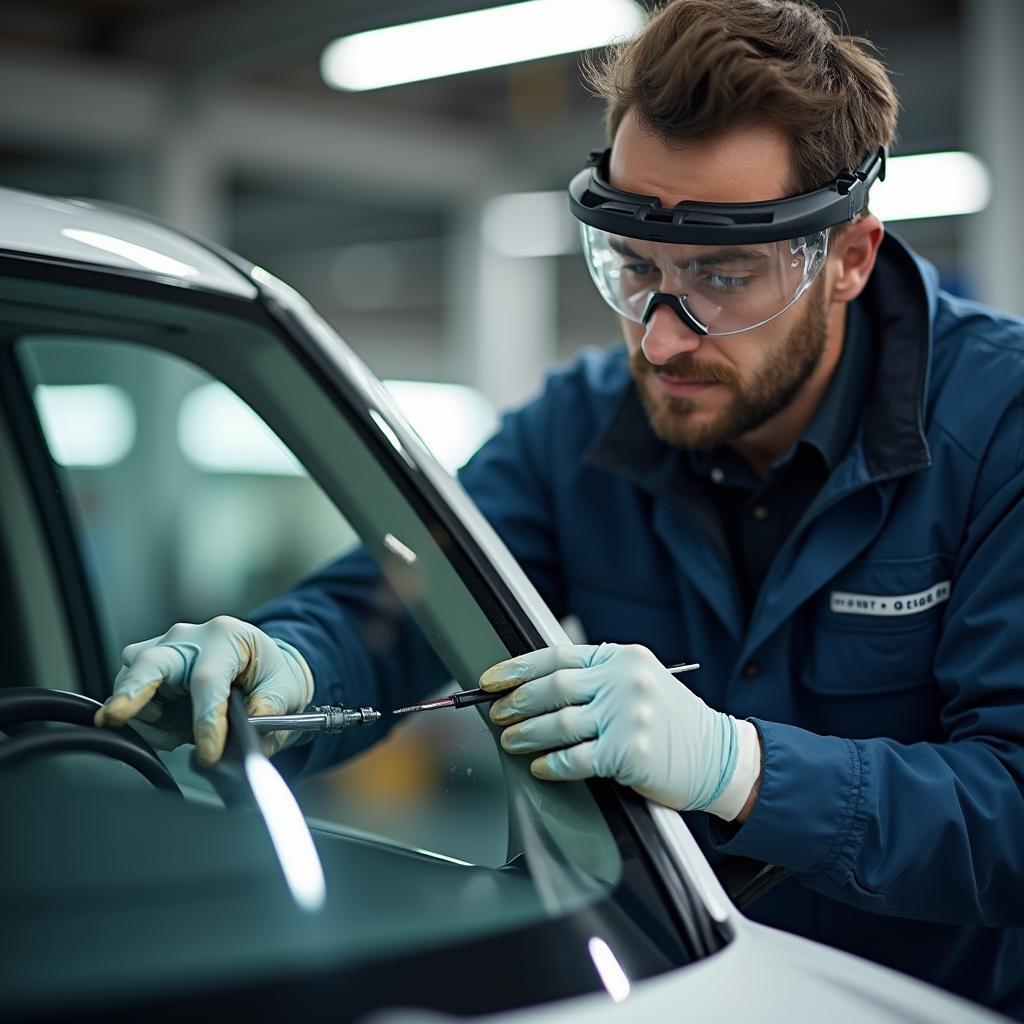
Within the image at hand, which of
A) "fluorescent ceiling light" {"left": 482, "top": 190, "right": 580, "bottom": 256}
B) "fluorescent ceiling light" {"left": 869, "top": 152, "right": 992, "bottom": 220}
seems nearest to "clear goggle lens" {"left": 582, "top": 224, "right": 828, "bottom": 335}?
"fluorescent ceiling light" {"left": 869, "top": 152, "right": 992, "bottom": 220}

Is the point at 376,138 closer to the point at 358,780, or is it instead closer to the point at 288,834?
the point at 358,780

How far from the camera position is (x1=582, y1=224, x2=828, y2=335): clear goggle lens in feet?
4.50

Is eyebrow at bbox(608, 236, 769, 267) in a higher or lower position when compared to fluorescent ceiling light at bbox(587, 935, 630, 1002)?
higher

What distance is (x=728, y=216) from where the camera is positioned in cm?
131

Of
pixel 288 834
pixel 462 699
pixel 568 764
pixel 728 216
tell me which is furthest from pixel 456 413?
pixel 288 834

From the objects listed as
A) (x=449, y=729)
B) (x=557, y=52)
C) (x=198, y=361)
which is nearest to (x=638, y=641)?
(x=449, y=729)

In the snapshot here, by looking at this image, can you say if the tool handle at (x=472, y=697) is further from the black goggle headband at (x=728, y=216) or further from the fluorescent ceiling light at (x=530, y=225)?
the fluorescent ceiling light at (x=530, y=225)

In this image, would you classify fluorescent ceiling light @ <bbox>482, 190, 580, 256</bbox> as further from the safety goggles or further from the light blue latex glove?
the light blue latex glove

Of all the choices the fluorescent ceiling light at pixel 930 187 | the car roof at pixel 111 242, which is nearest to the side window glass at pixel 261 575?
the car roof at pixel 111 242

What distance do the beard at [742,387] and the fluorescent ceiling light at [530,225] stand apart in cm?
521

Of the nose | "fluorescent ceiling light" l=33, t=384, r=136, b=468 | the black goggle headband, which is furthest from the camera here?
"fluorescent ceiling light" l=33, t=384, r=136, b=468

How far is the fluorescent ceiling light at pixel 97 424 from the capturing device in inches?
119

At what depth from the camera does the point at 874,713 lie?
1.45 m

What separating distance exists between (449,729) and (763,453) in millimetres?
665
